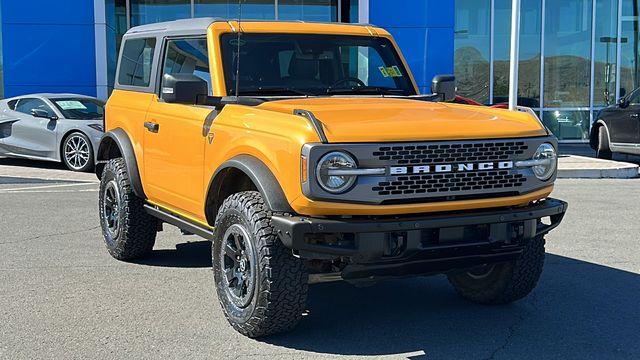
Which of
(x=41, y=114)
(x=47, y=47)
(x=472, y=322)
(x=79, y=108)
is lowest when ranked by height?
(x=472, y=322)

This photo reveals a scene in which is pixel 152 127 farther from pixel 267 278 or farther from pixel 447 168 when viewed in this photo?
pixel 447 168

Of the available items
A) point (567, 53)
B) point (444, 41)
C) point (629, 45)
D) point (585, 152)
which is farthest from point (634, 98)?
point (629, 45)

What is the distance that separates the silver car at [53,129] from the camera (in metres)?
13.3

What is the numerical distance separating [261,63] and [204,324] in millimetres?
1868

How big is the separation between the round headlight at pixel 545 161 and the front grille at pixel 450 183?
160 mm

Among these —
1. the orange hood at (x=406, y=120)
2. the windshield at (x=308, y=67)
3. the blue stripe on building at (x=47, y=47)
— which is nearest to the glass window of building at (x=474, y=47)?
the blue stripe on building at (x=47, y=47)

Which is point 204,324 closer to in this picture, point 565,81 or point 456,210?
point 456,210

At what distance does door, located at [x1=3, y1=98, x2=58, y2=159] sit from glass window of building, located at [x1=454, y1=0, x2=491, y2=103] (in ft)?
37.1

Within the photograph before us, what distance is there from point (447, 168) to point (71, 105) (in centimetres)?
1125

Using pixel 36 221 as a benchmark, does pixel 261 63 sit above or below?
above

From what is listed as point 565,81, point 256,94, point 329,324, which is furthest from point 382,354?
→ point 565,81

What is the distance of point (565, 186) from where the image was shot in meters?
Result: 12.2

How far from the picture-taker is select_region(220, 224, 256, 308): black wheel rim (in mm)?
4355

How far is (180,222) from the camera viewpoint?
217 inches
